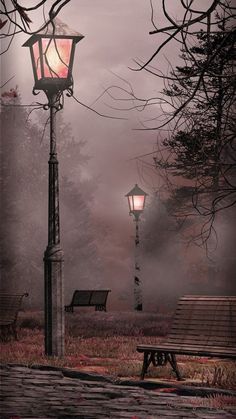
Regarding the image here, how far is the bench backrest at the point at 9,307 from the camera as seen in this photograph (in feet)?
34.9

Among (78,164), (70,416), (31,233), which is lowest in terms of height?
(70,416)

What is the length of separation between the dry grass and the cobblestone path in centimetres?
90

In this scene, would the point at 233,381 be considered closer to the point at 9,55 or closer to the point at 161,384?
the point at 161,384

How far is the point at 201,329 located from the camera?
22.4 feet

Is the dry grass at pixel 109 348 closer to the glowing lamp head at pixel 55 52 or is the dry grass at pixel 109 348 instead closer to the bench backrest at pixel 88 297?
the bench backrest at pixel 88 297

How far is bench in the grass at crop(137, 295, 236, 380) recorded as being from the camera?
21.4ft

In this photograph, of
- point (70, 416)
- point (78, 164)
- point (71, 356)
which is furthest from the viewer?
point (78, 164)

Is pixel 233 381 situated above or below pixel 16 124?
below

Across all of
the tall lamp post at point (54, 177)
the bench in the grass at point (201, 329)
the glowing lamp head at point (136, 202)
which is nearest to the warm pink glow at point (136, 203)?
the glowing lamp head at point (136, 202)

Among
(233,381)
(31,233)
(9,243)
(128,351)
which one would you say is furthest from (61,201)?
(233,381)

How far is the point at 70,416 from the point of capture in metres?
4.97

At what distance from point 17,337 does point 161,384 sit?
16.5 ft

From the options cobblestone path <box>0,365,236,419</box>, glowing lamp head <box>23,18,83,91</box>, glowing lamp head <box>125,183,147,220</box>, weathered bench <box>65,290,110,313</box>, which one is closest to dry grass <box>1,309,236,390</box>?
cobblestone path <box>0,365,236,419</box>

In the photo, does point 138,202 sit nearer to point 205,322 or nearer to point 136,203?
point 136,203
